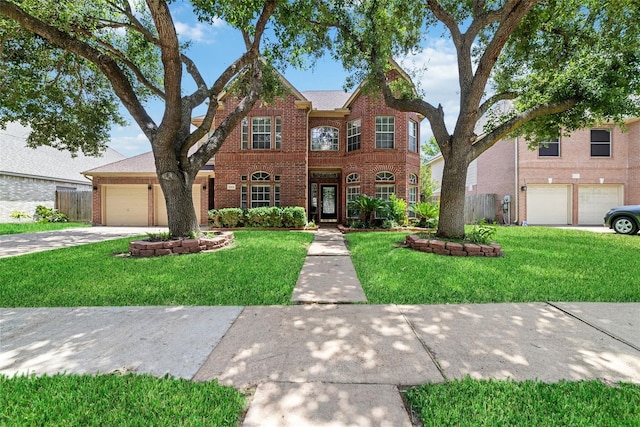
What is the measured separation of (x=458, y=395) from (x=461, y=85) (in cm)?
766

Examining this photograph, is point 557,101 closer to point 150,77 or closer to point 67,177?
point 150,77

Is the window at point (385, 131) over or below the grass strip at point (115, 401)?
over

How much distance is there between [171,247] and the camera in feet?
23.2

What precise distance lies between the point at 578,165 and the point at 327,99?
1428cm

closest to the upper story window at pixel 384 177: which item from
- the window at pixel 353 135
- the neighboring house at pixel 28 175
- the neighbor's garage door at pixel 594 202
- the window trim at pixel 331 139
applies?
the window at pixel 353 135

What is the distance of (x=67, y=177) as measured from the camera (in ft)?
68.9

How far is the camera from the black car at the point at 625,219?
10617 millimetres

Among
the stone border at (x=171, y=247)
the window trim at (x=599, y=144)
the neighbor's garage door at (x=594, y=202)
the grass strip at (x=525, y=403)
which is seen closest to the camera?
the grass strip at (x=525, y=403)

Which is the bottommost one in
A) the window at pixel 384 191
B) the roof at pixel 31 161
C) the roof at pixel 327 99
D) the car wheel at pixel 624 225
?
the car wheel at pixel 624 225

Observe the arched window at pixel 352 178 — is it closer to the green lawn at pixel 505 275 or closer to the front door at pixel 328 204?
the front door at pixel 328 204

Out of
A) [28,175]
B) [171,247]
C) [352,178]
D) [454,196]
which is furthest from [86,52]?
Answer: [28,175]

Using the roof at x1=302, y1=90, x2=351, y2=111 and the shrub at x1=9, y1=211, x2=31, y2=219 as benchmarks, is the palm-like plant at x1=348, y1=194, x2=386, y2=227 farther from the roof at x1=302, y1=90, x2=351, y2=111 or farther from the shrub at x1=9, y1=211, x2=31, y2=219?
the shrub at x1=9, y1=211, x2=31, y2=219

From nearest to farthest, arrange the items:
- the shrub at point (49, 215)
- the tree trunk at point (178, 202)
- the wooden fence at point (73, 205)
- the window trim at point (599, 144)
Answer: the tree trunk at point (178, 202) → the window trim at point (599, 144) → the shrub at point (49, 215) → the wooden fence at point (73, 205)

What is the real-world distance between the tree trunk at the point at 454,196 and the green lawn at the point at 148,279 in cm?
383
